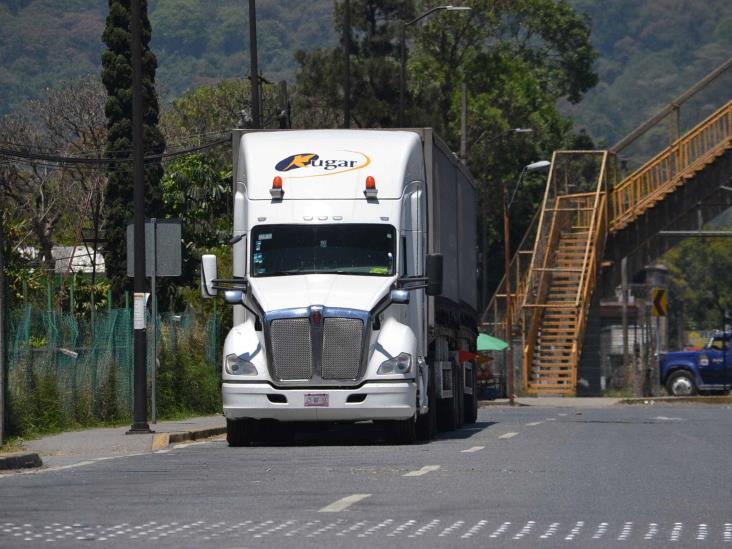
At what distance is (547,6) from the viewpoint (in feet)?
297

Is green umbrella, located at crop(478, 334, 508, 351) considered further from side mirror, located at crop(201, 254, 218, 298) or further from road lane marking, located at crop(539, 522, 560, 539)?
road lane marking, located at crop(539, 522, 560, 539)

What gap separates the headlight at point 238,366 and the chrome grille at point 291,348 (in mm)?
360

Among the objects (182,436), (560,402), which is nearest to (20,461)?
(182,436)

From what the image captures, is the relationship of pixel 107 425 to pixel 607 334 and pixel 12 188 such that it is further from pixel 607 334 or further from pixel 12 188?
pixel 607 334

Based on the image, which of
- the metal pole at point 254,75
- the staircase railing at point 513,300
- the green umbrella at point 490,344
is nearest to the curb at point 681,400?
the green umbrella at point 490,344

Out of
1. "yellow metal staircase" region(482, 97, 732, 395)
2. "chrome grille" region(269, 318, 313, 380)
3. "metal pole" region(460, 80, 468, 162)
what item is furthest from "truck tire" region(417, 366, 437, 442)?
"yellow metal staircase" region(482, 97, 732, 395)

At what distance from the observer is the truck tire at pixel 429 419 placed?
2364 centimetres

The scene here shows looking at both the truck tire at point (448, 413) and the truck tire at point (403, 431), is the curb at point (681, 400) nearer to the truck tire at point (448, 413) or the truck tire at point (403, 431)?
the truck tire at point (448, 413)

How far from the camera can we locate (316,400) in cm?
2153

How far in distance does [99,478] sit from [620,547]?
6.84m

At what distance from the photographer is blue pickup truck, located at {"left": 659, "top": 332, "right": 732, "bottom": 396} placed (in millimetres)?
56875

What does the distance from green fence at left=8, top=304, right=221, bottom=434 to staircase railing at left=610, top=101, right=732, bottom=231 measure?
76.3ft

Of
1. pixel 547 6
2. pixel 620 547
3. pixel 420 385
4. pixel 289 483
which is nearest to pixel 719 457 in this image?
pixel 420 385

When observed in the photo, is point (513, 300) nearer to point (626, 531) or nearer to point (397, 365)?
point (397, 365)
